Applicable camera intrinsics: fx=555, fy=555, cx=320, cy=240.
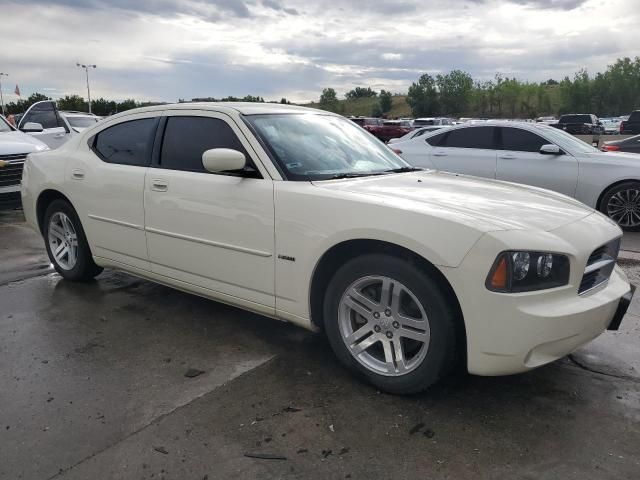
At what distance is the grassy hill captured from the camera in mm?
112062

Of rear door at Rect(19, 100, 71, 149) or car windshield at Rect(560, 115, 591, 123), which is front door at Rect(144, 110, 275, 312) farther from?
car windshield at Rect(560, 115, 591, 123)

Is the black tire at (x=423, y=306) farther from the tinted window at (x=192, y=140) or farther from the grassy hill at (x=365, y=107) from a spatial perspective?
the grassy hill at (x=365, y=107)

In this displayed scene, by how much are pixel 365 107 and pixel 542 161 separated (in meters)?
117

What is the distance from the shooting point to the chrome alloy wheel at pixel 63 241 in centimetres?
508

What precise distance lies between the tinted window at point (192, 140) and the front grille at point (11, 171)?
534cm

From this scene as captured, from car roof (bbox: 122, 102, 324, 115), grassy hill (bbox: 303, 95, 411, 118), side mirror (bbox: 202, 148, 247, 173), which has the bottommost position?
side mirror (bbox: 202, 148, 247, 173)

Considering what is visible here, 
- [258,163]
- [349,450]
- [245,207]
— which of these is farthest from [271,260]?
[349,450]

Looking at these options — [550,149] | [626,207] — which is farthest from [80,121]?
[626,207]

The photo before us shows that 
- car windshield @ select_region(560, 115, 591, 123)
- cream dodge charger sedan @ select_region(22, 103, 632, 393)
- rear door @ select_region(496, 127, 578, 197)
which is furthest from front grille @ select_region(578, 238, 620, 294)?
car windshield @ select_region(560, 115, 591, 123)

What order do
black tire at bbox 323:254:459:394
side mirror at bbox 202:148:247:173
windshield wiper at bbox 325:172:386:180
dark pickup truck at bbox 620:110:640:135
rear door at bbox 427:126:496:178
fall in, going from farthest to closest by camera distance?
dark pickup truck at bbox 620:110:640:135, rear door at bbox 427:126:496:178, windshield wiper at bbox 325:172:386:180, side mirror at bbox 202:148:247:173, black tire at bbox 323:254:459:394

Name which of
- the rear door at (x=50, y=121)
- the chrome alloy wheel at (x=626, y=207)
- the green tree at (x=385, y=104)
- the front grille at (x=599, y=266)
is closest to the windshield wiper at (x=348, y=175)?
the front grille at (x=599, y=266)

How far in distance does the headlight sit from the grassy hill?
109299 millimetres

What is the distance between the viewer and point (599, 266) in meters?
3.02

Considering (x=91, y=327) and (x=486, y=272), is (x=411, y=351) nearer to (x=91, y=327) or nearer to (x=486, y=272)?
(x=486, y=272)
